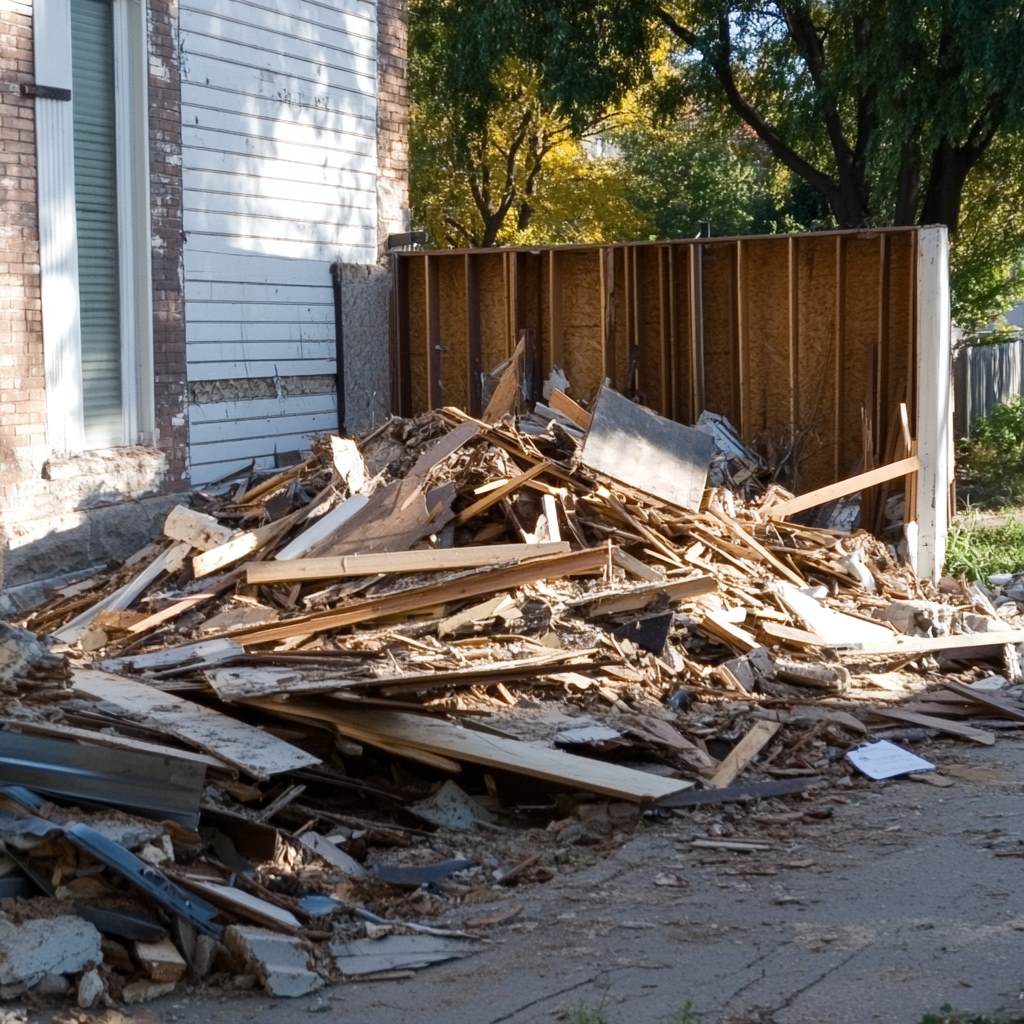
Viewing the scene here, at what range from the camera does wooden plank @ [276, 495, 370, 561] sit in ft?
32.9

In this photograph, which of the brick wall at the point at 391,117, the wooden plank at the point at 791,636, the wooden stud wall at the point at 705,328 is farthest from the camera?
the brick wall at the point at 391,117

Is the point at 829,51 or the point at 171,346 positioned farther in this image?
the point at 829,51

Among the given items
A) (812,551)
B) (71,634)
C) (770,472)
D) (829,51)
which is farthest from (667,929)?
(829,51)

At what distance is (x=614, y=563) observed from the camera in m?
10.0

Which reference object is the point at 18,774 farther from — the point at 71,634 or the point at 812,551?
the point at 812,551

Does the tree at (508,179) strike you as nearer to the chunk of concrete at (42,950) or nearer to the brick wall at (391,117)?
the brick wall at (391,117)

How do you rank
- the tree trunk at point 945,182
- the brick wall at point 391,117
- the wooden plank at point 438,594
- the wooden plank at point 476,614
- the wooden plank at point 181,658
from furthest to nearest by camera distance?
the tree trunk at point 945,182, the brick wall at point 391,117, the wooden plank at point 476,614, the wooden plank at point 438,594, the wooden plank at point 181,658

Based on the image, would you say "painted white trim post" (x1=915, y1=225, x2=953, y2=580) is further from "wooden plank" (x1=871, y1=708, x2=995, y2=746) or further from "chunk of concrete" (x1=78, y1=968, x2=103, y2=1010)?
"chunk of concrete" (x1=78, y1=968, x2=103, y2=1010)

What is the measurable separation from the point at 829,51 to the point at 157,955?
56.9 ft

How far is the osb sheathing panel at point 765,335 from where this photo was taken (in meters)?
13.6

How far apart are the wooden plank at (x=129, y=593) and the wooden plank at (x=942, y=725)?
5102mm

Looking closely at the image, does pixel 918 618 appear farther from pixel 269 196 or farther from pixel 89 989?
pixel 89 989

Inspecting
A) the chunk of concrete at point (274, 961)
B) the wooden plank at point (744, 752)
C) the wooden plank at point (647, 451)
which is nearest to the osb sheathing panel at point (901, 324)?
the wooden plank at point (647, 451)

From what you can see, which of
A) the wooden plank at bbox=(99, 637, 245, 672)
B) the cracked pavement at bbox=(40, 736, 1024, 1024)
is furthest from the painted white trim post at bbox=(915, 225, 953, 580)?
the wooden plank at bbox=(99, 637, 245, 672)
